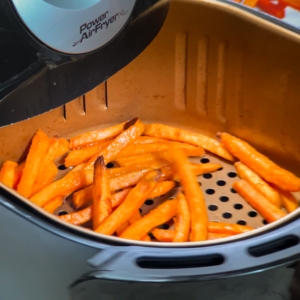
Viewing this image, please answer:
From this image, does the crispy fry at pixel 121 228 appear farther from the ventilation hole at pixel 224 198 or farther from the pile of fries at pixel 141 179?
the ventilation hole at pixel 224 198

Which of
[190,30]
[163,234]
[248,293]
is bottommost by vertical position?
[163,234]

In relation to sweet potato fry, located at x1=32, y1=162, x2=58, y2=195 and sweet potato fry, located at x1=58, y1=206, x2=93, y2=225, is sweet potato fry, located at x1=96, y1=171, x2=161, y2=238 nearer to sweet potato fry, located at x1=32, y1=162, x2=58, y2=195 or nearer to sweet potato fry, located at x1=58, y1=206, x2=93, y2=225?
sweet potato fry, located at x1=58, y1=206, x2=93, y2=225

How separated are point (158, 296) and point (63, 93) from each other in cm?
39

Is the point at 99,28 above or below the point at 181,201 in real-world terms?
above

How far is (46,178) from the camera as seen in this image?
0.88 meters

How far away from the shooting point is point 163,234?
0.76m

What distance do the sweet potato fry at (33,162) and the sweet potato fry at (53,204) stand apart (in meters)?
0.04

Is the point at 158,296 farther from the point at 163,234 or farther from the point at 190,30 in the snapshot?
the point at 190,30

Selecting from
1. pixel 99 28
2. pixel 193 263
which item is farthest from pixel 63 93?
pixel 193 263

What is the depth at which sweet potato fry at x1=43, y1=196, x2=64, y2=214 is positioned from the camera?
2.69 ft

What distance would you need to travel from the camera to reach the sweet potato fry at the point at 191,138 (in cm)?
96

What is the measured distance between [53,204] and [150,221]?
200mm

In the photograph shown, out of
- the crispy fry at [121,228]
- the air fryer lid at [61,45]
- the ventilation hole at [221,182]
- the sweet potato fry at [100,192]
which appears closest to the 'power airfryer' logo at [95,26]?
the air fryer lid at [61,45]

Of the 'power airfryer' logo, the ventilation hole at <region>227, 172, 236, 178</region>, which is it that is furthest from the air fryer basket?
the 'power airfryer' logo
